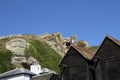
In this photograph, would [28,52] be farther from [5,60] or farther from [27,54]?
[5,60]

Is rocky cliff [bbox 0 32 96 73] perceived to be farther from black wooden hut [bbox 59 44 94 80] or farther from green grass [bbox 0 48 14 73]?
black wooden hut [bbox 59 44 94 80]

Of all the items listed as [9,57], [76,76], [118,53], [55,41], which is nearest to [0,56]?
[9,57]

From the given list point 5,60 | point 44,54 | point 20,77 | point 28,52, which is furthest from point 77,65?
point 44,54

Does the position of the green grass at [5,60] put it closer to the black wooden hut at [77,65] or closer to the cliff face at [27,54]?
the cliff face at [27,54]

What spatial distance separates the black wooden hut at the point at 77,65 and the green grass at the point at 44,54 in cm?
3513

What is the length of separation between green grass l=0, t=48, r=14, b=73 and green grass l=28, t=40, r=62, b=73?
19.3 ft

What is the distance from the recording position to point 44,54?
8588cm

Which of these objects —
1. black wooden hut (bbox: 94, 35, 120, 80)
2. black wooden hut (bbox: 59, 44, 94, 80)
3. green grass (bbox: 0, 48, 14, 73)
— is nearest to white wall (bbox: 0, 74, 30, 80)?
black wooden hut (bbox: 59, 44, 94, 80)


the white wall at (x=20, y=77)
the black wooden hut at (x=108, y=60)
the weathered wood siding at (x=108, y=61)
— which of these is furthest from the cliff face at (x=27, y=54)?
the weathered wood siding at (x=108, y=61)

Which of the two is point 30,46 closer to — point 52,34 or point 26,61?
point 26,61

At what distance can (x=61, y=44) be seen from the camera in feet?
339

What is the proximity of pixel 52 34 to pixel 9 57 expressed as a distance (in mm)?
29624

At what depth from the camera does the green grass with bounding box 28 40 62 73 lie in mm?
81131

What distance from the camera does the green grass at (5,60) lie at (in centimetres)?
7147
